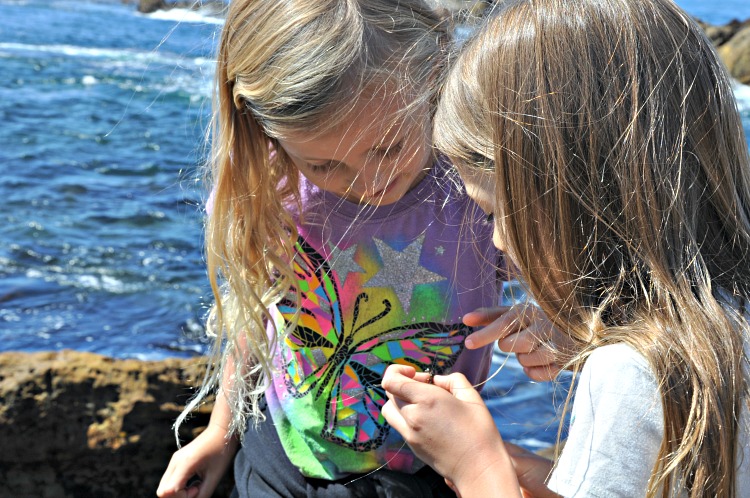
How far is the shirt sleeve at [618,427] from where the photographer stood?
1.43m

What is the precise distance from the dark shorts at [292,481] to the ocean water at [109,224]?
0.35 m

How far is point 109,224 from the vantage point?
5.55 meters

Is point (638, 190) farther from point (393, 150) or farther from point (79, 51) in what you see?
point (79, 51)

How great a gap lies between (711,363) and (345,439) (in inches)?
39.6

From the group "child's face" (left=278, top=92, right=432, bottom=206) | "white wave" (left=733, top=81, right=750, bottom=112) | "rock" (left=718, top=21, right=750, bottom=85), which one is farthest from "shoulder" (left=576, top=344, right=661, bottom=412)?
"rock" (left=718, top=21, right=750, bottom=85)

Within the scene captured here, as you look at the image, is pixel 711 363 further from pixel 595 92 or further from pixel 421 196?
pixel 421 196

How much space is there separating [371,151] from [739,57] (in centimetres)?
1373

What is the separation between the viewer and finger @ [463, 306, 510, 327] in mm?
1931

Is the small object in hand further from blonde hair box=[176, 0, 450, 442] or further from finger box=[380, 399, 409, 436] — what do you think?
finger box=[380, 399, 409, 436]

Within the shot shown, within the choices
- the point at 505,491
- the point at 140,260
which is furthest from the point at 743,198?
the point at 140,260

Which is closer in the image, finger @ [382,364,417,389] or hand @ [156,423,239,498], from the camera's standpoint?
finger @ [382,364,417,389]

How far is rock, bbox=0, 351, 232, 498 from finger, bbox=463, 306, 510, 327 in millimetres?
946

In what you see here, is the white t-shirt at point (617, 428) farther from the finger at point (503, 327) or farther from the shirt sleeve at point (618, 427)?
the finger at point (503, 327)

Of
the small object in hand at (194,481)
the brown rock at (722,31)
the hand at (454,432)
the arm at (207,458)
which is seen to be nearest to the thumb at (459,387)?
the hand at (454,432)
